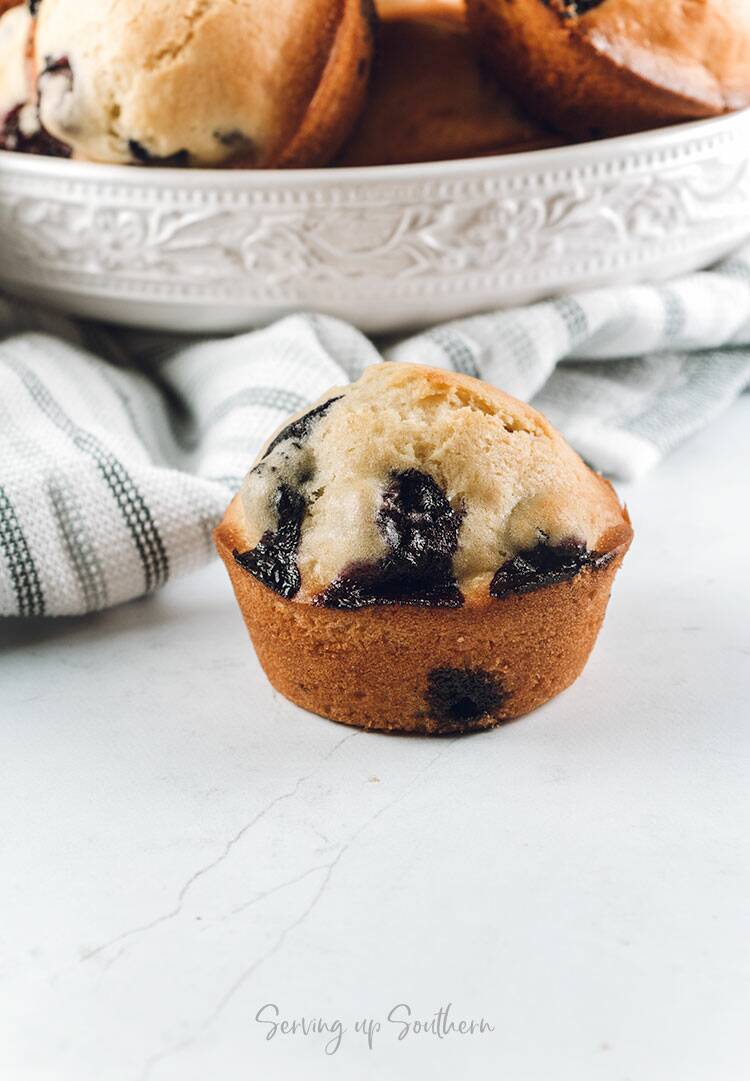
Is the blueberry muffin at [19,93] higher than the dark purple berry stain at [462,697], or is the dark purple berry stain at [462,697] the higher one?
the blueberry muffin at [19,93]

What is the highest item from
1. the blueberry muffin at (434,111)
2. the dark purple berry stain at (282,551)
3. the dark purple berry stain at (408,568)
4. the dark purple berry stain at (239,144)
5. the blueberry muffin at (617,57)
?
the blueberry muffin at (617,57)

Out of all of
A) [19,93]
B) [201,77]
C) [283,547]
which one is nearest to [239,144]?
[201,77]

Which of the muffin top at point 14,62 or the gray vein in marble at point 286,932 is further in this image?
the muffin top at point 14,62

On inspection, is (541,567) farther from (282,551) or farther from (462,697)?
(282,551)

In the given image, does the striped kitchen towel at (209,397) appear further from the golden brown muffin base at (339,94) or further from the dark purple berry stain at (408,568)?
the dark purple berry stain at (408,568)

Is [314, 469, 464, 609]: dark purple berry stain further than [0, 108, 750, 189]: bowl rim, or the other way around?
Result: [0, 108, 750, 189]: bowl rim

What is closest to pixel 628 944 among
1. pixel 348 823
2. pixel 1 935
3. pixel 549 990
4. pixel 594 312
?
pixel 549 990

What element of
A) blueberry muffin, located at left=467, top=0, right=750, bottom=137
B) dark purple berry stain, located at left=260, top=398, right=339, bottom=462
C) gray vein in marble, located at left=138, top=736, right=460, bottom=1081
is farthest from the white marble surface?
blueberry muffin, located at left=467, top=0, right=750, bottom=137

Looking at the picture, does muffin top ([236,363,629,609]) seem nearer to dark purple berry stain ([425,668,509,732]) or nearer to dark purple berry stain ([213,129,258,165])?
dark purple berry stain ([425,668,509,732])

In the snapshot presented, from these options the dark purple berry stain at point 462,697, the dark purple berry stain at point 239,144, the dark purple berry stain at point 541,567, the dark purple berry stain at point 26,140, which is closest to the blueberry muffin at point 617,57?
the dark purple berry stain at point 239,144

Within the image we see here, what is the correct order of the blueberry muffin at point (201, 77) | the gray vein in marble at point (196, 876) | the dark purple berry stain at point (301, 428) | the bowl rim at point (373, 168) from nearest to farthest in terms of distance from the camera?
the gray vein in marble at point (196, 876) < the dark purple berry stain at point (301, 428) < the blueberry muffin at point (201, 77) < the bowl rim at point (373, 168)
